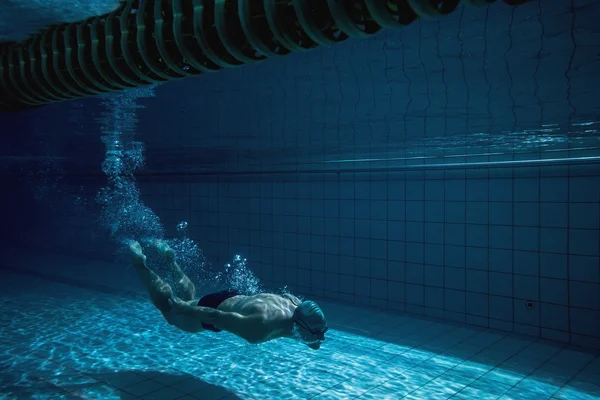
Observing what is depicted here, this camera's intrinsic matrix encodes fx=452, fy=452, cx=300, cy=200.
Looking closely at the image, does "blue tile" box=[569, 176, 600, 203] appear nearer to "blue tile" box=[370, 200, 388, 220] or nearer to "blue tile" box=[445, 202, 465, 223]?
"blue tile" box=[445, 202, 465, 223]

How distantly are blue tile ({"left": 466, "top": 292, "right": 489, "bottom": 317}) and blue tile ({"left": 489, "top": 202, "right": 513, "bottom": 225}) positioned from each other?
1.31 metres

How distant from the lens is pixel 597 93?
4.40 metres

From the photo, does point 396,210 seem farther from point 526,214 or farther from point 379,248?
point 526,214

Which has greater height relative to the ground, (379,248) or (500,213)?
(500,213)

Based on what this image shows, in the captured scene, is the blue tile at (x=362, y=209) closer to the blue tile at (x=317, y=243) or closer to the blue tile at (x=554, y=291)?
the blue tile at (x=317, y=243)

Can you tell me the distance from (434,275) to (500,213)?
1.65 meters

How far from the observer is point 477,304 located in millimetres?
7957

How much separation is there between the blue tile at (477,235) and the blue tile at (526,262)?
542 mm

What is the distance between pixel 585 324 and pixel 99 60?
7486 mm

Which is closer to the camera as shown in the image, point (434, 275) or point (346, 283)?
point (434, 275)

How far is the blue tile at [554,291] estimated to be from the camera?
23.4 feet

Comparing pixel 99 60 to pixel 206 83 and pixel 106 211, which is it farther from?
pixel 106 211

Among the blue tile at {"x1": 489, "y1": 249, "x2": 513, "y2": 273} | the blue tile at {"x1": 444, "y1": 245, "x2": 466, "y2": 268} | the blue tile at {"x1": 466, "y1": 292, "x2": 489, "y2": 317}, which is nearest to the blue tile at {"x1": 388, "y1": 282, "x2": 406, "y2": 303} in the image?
the blue tile at {"x1": 444, "y1": 245, "x2": 466, "y2": 268}

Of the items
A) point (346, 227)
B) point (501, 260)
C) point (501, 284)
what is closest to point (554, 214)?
point (501, 260)
